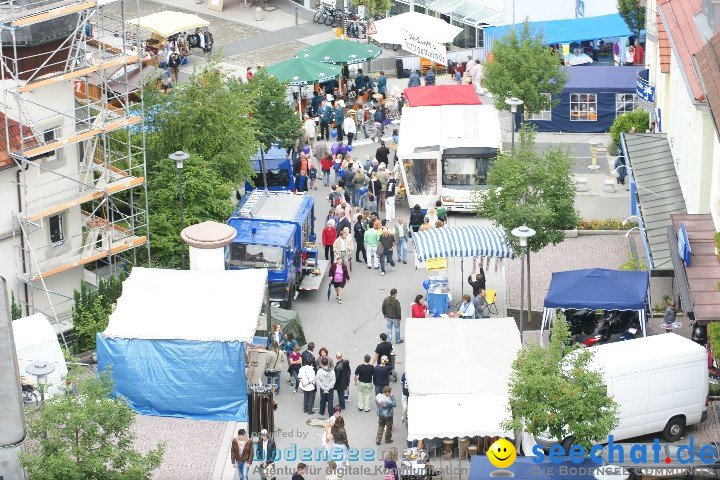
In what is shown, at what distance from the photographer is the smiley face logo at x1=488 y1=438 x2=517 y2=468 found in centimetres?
3106

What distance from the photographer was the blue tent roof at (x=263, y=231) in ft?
135

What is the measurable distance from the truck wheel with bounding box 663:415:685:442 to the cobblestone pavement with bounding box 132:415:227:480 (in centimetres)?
940

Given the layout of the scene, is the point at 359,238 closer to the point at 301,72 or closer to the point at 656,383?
the point at 301,72

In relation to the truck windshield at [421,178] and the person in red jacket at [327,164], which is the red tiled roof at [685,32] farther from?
the person in red jacket at [327,164]

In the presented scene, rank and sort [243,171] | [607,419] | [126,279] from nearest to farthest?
[607,419]
[126,279]
[243,171]

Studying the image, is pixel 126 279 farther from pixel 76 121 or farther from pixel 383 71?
pixel 383 71

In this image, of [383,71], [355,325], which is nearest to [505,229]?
[355,325]

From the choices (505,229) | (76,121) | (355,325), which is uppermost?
(76,121)

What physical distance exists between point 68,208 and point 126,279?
2.89 metres

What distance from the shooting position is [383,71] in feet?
205

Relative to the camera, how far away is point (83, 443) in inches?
1174

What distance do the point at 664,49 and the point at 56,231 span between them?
18685 millimetres

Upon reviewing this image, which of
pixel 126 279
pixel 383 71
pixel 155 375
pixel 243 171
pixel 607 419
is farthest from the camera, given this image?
pixel 383 71

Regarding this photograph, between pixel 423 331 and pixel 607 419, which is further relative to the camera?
pixel 423 331
